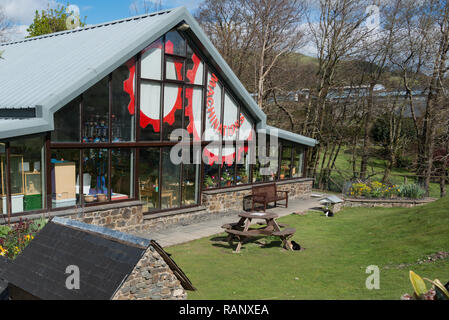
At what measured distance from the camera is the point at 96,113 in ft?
37.6

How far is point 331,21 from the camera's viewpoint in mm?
26031

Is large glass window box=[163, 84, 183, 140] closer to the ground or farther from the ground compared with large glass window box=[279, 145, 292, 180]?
farther from the ground

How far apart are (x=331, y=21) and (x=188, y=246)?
20.5m

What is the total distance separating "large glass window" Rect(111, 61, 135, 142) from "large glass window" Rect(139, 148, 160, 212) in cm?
84

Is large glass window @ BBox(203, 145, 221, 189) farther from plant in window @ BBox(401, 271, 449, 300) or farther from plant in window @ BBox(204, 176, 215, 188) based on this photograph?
plant in window @ BBox(401, 271, 449, 300)

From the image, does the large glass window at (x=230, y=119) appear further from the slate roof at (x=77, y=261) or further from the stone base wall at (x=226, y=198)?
the slate roof at (x=77, y=261)

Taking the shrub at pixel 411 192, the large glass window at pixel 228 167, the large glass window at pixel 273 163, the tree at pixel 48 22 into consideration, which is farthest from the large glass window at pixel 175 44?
the tree at pixel 48 22

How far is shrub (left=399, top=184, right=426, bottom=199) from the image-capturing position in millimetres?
18000

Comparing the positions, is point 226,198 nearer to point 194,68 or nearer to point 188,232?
point 188,232

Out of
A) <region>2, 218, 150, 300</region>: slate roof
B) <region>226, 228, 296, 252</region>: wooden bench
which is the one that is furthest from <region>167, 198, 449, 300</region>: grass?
<region>2, 218, 150, 300</region>: slate roof

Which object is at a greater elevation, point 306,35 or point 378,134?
point 306,35
